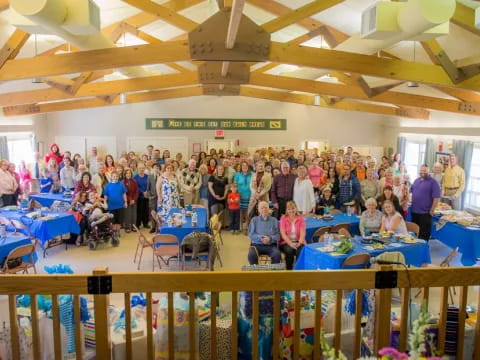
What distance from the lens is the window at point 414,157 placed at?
11.9m

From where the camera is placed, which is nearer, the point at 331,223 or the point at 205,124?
the point at 331,223

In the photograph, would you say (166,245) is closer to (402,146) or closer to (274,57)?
(274,57)

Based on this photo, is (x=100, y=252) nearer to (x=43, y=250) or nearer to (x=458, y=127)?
(x=43, y=250)

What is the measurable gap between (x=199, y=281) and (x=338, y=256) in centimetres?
303

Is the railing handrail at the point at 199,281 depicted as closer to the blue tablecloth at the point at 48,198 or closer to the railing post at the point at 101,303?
the railing post at the point at 101,303

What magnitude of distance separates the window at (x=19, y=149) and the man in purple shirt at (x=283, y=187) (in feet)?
25.4

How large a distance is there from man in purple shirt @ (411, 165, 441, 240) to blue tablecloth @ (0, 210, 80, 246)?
229 inches

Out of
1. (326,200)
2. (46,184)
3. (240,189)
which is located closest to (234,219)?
(240,189)

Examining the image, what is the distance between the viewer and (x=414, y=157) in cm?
1237

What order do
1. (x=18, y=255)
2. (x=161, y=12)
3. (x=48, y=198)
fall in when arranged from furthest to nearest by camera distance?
(x=48, y=198) → (x=161, y=12) → (x=18, y=255)

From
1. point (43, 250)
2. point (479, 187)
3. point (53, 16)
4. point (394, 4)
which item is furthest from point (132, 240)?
point (479, 187)

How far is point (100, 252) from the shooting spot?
7473 mm

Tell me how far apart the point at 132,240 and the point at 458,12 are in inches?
254

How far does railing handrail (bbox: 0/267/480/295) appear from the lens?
236 cm
